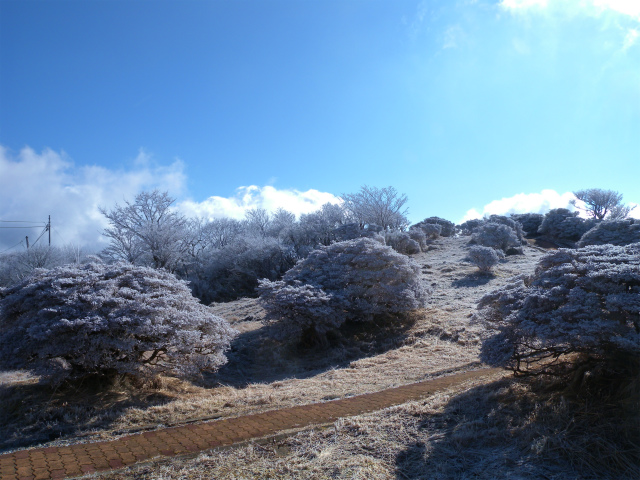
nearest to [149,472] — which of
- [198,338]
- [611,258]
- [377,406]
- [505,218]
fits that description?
[377,406]

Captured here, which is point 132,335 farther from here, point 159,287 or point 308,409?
point 308,409

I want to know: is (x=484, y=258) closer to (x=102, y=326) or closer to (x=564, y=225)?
(x=102, y=326)

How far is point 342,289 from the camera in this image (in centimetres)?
1469

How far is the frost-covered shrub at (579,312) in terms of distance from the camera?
15.4 ft

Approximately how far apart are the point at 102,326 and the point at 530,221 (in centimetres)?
4733

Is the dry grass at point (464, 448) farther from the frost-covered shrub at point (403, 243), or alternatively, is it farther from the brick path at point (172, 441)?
the frost-covered shrub at point (403, 243)

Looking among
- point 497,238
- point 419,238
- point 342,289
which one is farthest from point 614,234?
point 342,289

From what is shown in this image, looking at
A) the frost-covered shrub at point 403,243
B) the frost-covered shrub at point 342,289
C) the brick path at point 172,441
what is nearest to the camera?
the brick path at point 172,441

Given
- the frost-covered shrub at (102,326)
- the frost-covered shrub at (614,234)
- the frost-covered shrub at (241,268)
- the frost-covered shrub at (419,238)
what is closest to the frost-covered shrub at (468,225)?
the frost-covered shrub at (419,238)

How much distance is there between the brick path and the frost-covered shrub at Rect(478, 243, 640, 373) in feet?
6.40

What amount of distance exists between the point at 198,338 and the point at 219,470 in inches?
168

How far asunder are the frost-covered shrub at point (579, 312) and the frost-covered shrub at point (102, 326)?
5.69 meters

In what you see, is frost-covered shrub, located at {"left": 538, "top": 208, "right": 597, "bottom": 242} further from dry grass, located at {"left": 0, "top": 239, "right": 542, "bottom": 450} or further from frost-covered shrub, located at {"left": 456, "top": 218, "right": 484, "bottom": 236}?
dry grass, located at {"left": 0, "top": 239, "right": 542, "bottom": 450}

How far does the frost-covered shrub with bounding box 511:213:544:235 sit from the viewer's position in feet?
149
